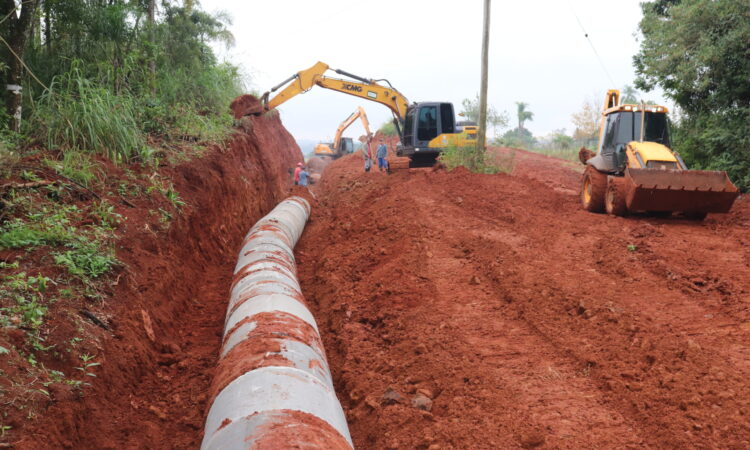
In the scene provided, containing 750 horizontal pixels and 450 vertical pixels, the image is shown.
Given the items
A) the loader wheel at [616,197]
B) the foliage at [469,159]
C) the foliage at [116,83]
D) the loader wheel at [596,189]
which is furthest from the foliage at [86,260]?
the foliage at [469,159]

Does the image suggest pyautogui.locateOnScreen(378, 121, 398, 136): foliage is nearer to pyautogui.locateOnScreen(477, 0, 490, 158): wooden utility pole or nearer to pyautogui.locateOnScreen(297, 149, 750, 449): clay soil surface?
pyautogui.locateOnScreen(477, 0, 490, 158): wooden utility pole

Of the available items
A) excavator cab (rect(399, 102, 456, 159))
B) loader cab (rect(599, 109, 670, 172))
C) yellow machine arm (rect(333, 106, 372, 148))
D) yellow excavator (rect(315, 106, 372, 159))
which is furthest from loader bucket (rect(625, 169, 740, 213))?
yellow excavator (rect(315, 106, 372, 159))

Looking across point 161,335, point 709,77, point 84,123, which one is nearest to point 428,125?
point 709,77

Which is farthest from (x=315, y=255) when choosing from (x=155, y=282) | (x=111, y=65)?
(x=111, y=65)

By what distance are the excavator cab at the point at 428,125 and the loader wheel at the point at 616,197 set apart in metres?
6.78

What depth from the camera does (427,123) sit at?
14898mm

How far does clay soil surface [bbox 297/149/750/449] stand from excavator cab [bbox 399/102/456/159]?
270 inches

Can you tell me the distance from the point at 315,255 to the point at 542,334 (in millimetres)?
4647

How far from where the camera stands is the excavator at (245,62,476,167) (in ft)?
45.4

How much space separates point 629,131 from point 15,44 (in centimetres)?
1064

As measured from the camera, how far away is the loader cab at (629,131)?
909 centimetres

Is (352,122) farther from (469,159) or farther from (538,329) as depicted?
(538,329)

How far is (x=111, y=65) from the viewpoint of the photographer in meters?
7.83

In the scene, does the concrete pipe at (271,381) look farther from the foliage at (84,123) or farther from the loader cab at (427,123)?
the loader cab at (427,123)
